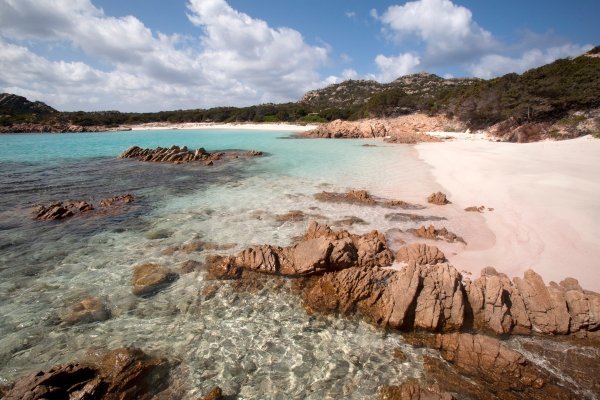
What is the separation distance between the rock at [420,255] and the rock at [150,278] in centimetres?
582

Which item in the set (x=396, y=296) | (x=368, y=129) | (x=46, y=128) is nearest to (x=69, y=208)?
(x=396, y=296)

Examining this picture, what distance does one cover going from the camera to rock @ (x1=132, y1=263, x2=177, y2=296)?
23.7 feet

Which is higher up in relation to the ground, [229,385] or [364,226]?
[364,226]

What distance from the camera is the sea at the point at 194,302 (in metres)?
5.09

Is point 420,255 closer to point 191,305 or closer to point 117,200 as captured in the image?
point 191,305

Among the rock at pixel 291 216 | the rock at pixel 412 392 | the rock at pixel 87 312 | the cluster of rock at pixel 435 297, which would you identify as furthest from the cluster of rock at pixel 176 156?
the rock at pixel 412 392

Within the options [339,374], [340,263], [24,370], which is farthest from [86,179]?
[339,374]

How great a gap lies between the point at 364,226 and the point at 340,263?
356 cm

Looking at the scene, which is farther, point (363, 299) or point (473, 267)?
point (473, 267)

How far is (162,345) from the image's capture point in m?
5.57

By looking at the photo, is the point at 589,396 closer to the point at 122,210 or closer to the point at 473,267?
the point at 473,267

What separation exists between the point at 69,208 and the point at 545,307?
1571cm

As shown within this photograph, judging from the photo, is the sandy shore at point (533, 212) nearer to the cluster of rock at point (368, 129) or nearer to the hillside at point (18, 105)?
the cluster of rock at point (368, 129)

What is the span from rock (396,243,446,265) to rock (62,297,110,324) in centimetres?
685
